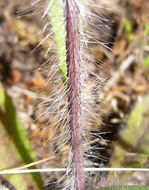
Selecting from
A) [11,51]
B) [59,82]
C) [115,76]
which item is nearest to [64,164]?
[59,82]

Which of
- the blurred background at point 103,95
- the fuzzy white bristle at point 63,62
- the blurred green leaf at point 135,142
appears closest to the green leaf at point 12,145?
the blurred background at point 103,95

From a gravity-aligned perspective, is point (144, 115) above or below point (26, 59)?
Result: below

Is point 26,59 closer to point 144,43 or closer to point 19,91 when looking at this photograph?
point 19,91

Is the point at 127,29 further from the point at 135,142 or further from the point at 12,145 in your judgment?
the point at 12,145

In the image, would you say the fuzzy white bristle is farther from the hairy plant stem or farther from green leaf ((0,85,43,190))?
green leaf ((0,85,43,190))

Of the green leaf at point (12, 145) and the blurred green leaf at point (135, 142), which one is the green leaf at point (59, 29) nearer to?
the green leaf at point (12, 145)

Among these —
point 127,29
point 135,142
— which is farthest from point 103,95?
point 127,29
